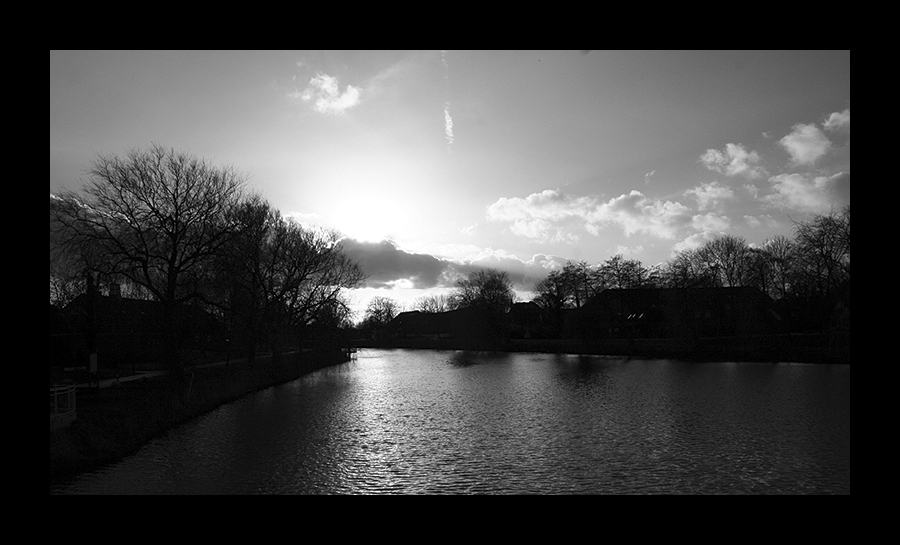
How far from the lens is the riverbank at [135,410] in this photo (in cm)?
1234

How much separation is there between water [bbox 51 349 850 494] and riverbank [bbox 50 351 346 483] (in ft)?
1.78

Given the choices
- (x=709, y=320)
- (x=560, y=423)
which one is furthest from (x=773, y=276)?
(x=560, y=423)

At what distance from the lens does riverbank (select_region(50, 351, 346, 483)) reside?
486 inches

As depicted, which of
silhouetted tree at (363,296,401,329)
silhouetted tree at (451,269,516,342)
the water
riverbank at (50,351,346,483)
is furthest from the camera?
silhouetted tree at (363,296,401,329)

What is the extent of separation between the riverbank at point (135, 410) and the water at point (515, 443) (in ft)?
1.78

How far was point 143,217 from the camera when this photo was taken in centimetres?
2239

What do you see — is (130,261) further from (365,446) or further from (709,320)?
(709,320)

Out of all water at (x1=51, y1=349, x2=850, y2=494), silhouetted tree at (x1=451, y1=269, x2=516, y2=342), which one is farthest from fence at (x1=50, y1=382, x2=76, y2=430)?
silhouetted tree at (x1=451, y1=269, x2=516, y2=342)

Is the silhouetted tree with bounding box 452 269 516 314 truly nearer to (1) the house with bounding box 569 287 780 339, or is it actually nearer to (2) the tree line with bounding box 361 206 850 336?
(2) the tree line with bounding box 361 206 850 336

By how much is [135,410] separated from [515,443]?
11874 millimetres

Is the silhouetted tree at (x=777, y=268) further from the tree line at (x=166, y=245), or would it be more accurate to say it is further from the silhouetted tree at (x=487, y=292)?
the tree line at (x=166, y=245)
